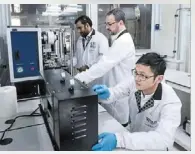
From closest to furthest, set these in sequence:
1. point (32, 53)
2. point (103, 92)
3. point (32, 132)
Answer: point (32, 132) → point (103, 92) → point (32, 53)

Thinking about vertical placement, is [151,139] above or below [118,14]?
below

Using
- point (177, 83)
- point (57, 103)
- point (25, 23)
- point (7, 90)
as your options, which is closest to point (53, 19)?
point (25, 23)

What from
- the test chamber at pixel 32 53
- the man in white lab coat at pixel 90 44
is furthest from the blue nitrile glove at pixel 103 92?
the man in white lab coat at pixel 90 44

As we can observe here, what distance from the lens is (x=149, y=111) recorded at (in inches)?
42.9

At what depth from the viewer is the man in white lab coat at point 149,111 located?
0.89m

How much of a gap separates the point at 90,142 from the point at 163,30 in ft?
7.53

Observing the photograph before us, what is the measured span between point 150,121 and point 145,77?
24 centimetres

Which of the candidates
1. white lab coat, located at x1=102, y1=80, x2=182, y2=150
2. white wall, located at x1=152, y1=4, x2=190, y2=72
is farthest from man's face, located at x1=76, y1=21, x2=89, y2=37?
white lab coat, located at x1=102, y1=80, x2=182, y2=150

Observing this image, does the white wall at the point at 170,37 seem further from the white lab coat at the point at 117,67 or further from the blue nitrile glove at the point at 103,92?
the blue nitrile glove at the point at 103,92

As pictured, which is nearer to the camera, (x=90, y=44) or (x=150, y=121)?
(x=150, y=121)

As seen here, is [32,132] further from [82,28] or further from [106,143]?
[82,28]

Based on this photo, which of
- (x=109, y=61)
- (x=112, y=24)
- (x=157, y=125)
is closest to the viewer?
(x=157, y=125)

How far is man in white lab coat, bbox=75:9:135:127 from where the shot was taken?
1.54m

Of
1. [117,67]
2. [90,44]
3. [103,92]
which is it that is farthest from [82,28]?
[103,92]
